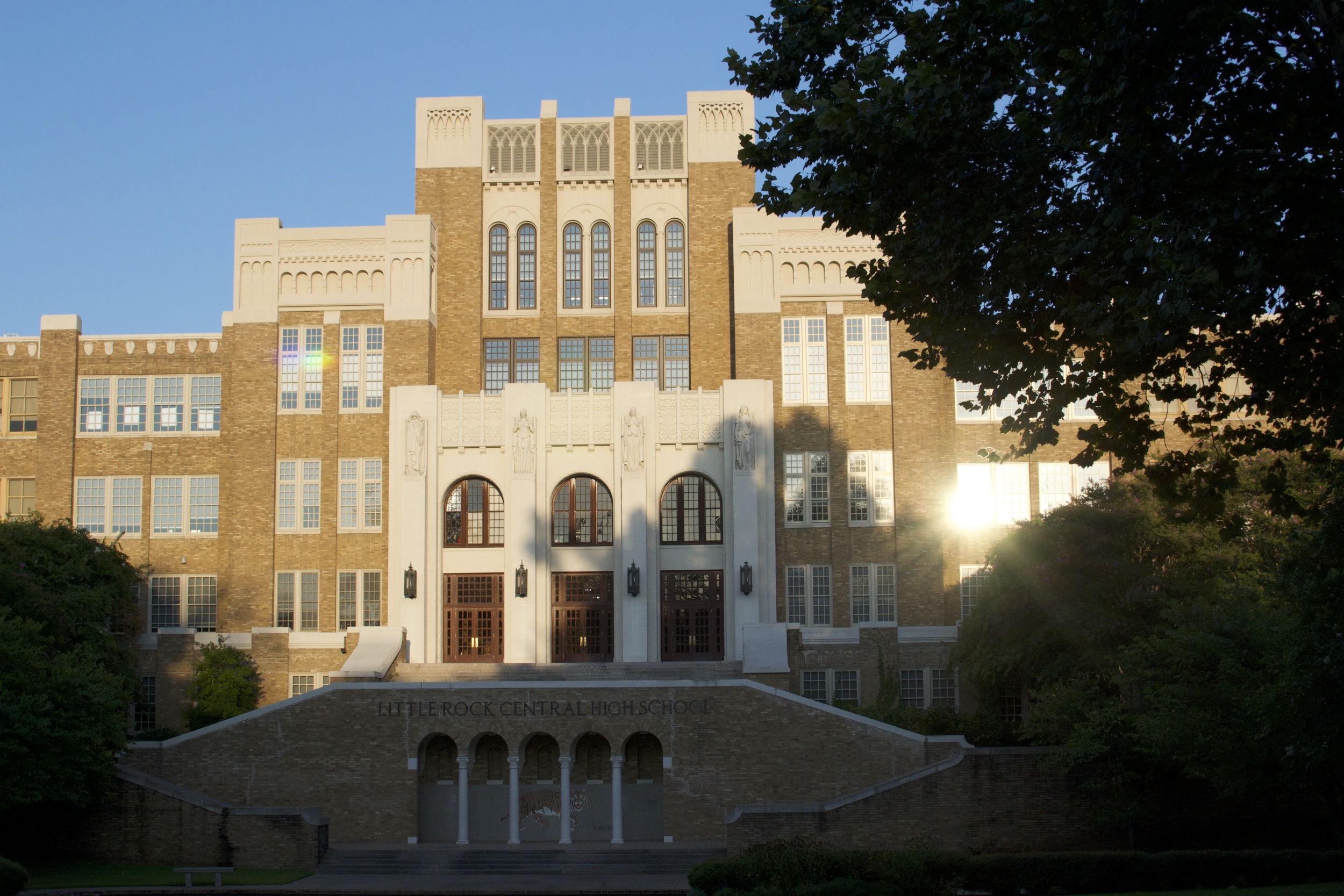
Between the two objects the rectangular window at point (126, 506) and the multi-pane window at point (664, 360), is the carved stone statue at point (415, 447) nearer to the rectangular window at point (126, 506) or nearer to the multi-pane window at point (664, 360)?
the multi-pane window at point (664, 360)

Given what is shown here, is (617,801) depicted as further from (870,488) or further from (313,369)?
(313,369)

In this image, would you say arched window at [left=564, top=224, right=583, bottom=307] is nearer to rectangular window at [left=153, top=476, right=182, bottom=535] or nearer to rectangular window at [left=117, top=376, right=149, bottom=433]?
rectangular window at [left=153, top=476, right=182, bottom=535]

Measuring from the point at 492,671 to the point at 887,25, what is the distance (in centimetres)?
2657

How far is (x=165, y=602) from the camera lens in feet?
151

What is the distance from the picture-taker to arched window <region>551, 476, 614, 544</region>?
1725 inches

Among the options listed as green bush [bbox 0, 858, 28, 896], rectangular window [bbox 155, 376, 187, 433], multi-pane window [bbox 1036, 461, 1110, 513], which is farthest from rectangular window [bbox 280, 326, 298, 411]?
multi-pane window [bbox 1036, 461, 1110, 513]

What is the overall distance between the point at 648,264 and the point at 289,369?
13432mm

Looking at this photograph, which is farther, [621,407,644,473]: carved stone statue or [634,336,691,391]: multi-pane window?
[634,336,691,391]: multi-pane window

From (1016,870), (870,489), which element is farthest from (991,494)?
(1016,870)

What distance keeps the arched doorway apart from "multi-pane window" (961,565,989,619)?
17795 mm

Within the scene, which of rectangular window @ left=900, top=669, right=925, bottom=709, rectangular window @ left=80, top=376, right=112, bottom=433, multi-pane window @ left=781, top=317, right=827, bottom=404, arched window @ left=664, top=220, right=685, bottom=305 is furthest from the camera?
arched window @ left=664, top=220, right=685, bottom=305

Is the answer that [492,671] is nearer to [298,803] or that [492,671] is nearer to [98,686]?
[298,803]

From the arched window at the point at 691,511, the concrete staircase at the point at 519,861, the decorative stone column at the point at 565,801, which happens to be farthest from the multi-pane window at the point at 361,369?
the concrete staircase at the point at 519,861

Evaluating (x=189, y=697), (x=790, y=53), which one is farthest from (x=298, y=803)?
(x=790, y=53)
